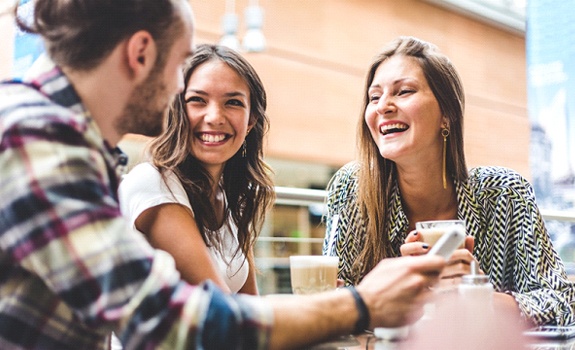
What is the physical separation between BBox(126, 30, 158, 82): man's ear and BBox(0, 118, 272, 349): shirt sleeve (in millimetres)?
163

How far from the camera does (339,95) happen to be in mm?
7957

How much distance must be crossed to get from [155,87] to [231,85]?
883 mm

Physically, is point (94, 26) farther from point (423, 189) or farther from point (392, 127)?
point (423, 189)

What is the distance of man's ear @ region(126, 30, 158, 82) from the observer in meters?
0.94

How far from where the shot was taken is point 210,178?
6.21 ft

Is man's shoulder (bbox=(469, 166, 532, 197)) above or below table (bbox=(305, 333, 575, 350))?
above

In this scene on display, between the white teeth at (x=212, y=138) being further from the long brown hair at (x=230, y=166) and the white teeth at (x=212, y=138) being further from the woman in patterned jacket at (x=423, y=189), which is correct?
the woman in patterned jacket at (x=423, y=189)

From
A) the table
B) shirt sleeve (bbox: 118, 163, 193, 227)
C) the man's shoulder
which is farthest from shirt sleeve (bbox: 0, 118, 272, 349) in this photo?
the man's shoulder

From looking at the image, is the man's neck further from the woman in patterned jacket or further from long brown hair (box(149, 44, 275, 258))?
the woman in patterned jacket

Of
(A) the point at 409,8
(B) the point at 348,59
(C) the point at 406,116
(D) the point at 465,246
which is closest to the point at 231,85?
(C) the point at 406,116

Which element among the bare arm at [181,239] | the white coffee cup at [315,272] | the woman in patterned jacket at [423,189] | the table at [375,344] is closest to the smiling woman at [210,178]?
the bare arm at [181,239]

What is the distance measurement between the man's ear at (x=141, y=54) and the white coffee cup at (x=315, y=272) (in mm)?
655

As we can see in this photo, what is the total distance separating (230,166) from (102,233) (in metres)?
1.26

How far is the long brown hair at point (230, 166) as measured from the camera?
1.82 m
